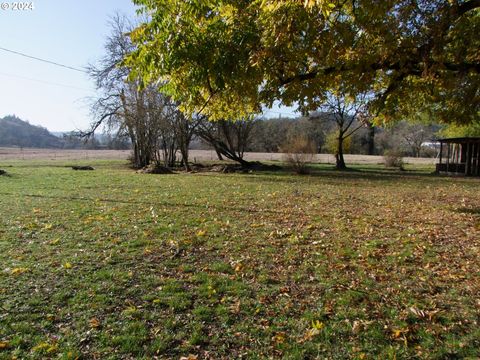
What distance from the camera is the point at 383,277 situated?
16.4 ft

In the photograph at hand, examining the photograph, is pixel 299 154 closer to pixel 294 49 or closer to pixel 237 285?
pixel 294 49

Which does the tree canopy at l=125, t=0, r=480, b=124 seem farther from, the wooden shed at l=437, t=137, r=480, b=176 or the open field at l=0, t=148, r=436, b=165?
the open field at l=0, t=148, r=436, b=165

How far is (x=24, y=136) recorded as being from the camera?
112 meters

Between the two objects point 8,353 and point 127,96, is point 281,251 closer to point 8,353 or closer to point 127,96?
point 8,353

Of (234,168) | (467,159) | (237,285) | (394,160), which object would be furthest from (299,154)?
(237,285)

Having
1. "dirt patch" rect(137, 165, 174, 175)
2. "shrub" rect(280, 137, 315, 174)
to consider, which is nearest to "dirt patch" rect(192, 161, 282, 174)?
"shrub" rect(280, 137, 315, 174)

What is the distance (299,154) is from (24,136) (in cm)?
11165

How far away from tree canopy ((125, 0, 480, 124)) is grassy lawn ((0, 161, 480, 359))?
257 centimetres

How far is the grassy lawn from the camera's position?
3393 mm

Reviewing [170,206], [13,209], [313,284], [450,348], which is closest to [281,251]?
[313,284]

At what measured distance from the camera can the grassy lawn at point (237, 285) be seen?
3.39m

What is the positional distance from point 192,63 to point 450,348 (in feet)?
14.9

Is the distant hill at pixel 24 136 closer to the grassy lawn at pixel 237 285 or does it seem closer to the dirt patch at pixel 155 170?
the dirt patch at pixel 155 170

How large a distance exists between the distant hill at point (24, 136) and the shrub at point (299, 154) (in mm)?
97689
